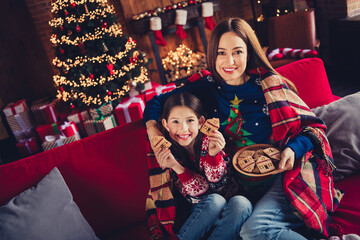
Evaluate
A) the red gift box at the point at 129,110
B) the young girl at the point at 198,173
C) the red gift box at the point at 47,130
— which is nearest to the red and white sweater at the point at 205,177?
the young girl at the point at 198,173

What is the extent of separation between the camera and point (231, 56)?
4.37 feet

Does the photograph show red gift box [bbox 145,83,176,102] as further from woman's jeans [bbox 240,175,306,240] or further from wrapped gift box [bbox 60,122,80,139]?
woman's jeans [bbox 240,175,306,240]

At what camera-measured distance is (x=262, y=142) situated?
141 centimetres

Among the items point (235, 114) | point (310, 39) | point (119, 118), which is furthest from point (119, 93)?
point (310, 39)

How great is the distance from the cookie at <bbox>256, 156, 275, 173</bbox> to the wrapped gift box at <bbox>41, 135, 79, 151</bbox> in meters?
2.74

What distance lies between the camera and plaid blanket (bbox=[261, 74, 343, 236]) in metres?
1.17

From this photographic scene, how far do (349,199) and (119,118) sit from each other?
104 inches

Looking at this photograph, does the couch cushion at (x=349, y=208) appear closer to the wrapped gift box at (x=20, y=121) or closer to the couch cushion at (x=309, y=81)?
the couch cushion at (x=309, y=81)

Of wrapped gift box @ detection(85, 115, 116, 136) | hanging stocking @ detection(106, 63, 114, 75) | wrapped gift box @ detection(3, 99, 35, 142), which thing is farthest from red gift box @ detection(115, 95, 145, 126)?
wrapped gift box @ detection(3, 99, 35, 142)

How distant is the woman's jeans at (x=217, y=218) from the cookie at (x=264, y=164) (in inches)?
7.5

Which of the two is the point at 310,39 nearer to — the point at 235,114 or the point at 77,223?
the point at 235,114

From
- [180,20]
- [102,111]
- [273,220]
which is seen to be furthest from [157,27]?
[273,220]

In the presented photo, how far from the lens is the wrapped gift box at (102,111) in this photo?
331cm

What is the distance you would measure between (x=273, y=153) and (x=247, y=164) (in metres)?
0.14
